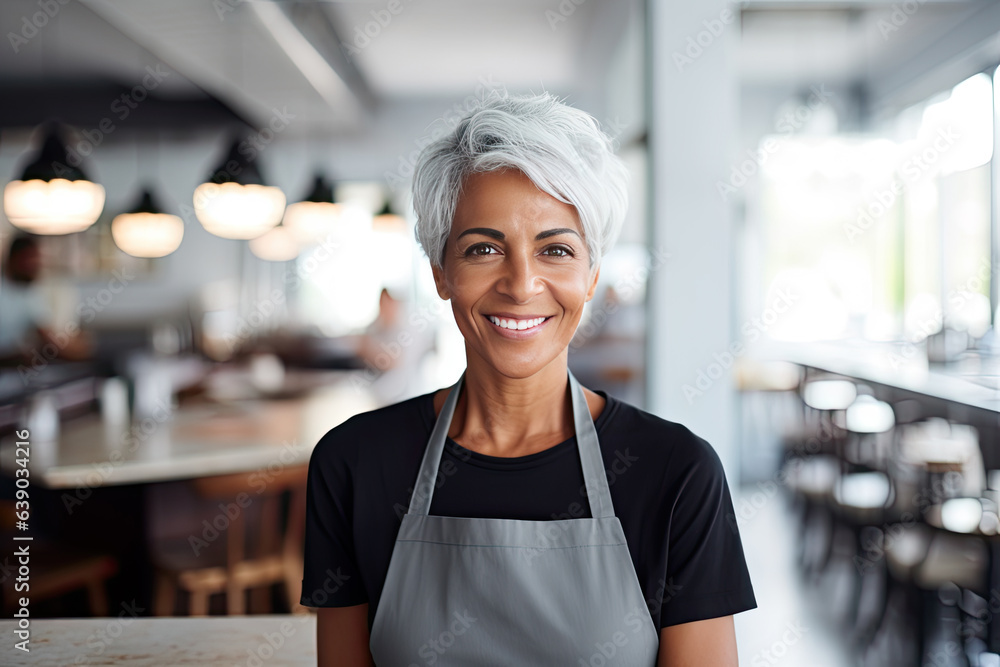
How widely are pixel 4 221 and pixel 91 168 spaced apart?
1160mm

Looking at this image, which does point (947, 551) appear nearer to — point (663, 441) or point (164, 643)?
point (663, 441)

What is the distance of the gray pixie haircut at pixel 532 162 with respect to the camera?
3.17 feet

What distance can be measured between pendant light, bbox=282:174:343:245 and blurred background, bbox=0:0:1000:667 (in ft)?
0.05

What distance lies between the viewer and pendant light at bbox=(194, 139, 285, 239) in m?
3.16

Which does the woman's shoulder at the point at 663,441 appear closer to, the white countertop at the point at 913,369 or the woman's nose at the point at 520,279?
the woman's nose at the point at 520,279

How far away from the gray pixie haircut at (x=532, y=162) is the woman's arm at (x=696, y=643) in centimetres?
53

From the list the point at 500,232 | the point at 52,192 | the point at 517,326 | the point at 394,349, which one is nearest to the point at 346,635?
the point at 517,326

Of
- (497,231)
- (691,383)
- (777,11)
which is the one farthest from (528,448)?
(777,11)

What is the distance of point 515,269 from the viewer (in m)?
0.98

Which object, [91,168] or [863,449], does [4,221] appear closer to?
[91,168]

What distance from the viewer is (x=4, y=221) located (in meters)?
4.08

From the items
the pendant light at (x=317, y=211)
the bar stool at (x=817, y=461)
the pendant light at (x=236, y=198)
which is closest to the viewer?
the pendant light at (x=236, y=198)

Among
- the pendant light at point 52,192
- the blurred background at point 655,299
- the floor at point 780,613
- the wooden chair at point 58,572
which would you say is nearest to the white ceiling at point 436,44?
the blurred background at point 655,299

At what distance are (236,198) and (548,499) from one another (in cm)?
263
